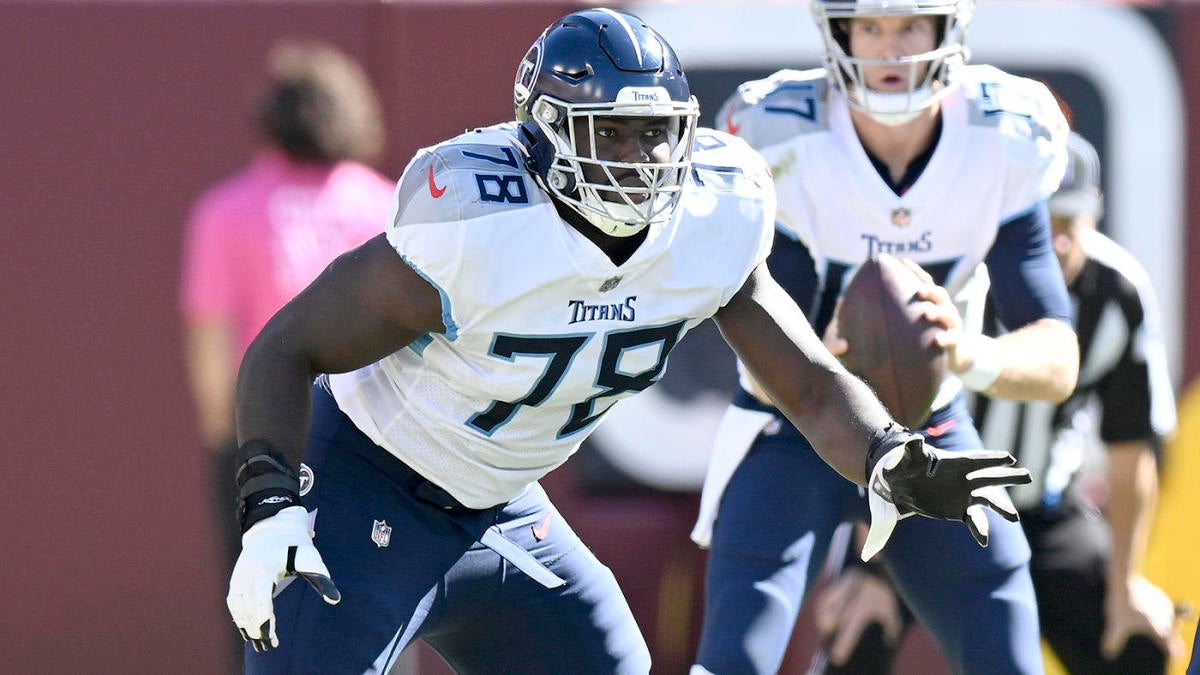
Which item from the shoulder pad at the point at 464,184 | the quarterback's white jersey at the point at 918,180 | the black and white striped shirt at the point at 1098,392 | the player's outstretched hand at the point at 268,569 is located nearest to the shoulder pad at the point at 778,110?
the quarterback's white jersey at the point at 918,180

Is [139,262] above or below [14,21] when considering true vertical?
below

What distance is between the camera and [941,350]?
3.19 metres

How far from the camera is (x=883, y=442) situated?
2.75 meters

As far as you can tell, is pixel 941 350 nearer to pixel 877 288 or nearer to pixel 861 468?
pixel 877 288

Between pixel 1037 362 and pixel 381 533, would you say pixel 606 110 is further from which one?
pixel 1037 362

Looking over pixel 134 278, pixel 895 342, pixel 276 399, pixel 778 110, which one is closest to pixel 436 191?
pixel 276 399

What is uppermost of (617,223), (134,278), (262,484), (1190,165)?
(617,223)

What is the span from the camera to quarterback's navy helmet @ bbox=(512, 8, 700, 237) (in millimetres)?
2684

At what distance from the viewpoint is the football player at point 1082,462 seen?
4.27 metres

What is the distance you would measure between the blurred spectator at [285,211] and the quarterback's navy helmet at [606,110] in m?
1.52

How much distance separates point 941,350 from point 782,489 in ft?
1.37

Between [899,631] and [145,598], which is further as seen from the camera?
[145,598]

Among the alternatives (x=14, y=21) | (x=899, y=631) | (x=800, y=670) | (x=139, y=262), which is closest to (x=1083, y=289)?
(x=899, y=631)

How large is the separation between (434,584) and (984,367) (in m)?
1.09
